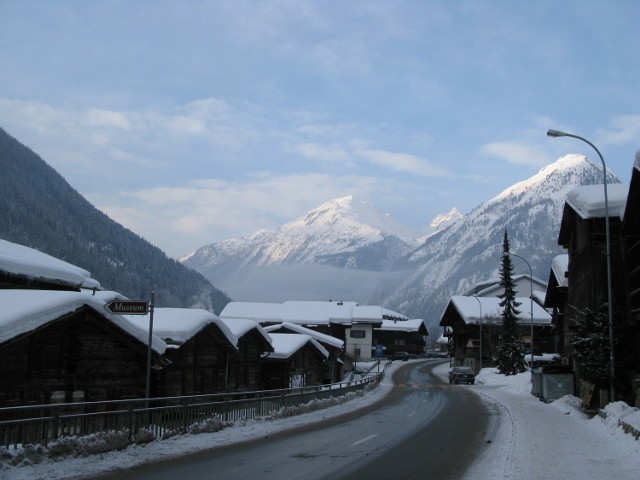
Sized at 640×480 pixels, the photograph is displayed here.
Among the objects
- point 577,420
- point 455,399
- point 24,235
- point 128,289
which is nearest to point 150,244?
point 128,289

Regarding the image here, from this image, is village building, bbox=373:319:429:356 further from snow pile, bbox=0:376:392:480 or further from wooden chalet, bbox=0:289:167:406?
snow pile, bbox=0:376:392:480

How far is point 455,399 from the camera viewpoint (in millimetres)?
38781

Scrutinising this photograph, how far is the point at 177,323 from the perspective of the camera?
28266 millimetres

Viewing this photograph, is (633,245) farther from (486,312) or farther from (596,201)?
(486,312)

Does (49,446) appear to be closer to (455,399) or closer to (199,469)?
(199,469)

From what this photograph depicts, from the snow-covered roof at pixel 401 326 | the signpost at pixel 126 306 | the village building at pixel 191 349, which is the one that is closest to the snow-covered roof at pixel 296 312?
the snow-covered roof at pixel 401 326

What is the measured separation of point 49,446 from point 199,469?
309 cm

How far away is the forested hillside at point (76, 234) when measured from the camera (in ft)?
449

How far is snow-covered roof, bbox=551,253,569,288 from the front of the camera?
153ft

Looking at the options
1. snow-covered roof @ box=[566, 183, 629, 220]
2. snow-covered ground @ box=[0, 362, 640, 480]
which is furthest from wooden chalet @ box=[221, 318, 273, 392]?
snow-covered roof @ box=[566, 183, 629, 220]

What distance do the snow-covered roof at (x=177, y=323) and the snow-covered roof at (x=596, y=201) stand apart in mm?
18358

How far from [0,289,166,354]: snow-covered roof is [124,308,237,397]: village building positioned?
608 cm

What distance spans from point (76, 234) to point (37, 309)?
14128 cm

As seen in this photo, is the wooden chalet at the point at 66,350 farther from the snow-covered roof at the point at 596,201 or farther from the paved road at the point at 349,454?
the snow-covered roof at the point at 596,201
